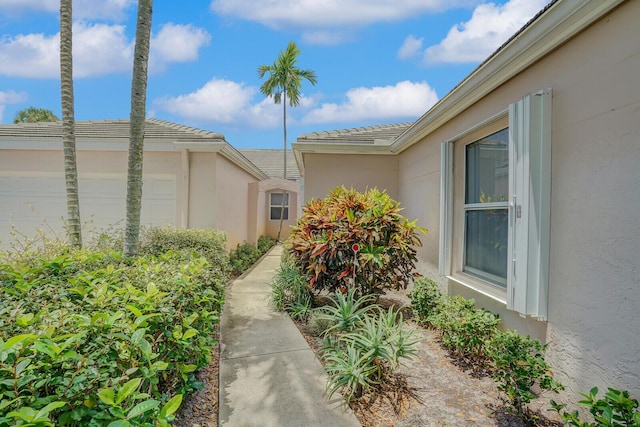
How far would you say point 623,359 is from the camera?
95.6 inches

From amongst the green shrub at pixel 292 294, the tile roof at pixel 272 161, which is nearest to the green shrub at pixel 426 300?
the green shrub at pixel 292 294

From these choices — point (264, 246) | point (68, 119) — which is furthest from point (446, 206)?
point (264, 246)

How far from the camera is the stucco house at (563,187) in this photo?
8.06 feet

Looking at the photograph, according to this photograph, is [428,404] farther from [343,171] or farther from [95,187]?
[95,187]

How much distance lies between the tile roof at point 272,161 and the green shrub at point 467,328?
17201mm

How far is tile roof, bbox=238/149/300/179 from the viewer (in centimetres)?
2222

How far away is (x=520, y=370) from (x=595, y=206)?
1.51 metres

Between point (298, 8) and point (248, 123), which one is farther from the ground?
point (248, 123)

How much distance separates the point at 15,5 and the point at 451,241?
930 centimetres

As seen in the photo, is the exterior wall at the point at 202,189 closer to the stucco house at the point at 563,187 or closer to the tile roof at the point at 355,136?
the tile roof at the point at 355,136

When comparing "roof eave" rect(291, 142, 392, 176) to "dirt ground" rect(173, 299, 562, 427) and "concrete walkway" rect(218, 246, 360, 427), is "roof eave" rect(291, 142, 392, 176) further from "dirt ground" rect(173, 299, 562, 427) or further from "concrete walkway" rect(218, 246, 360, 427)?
"dirt ground" rect(173, 299, 562, 427)

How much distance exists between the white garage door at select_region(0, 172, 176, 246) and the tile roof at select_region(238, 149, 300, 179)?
1311 cm

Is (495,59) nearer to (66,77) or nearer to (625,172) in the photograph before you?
(625,172)

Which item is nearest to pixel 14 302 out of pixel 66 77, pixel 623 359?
pixel 623 359
